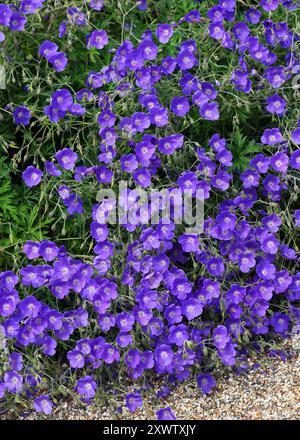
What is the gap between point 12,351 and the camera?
13.4 ft

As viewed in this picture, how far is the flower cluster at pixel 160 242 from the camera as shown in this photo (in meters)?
4.00

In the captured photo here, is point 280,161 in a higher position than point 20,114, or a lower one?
lower

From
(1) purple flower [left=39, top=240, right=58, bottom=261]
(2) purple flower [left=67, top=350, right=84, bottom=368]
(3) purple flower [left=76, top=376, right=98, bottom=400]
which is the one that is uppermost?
(1) purple flower [left=39, top=240, right=58, bottom=261]

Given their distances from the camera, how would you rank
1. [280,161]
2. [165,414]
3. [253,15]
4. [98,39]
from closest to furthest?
[165,414], [280,161], [98,39], [253,15]

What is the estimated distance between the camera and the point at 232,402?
4.02 m

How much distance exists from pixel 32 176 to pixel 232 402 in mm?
1349

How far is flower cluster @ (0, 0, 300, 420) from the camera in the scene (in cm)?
400

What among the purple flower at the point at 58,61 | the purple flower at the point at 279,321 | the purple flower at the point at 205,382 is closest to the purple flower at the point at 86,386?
the purple flower at the point at 205,382

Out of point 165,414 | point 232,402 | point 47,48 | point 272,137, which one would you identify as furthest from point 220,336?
point 47,48

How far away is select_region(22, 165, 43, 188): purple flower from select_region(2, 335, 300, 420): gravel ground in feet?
3.28

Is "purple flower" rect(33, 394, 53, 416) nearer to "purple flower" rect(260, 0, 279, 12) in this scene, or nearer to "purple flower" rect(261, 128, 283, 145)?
"purple flower" rect(261, 128, 283, 145)

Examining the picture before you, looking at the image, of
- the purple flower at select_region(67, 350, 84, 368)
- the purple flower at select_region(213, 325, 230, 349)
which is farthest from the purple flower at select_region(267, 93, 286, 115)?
the purple flower at select_region(67, 350, 84, 368)

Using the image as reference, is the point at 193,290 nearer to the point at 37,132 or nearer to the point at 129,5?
the point at 37,132

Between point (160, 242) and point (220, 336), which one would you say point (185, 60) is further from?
point (220, 336)
